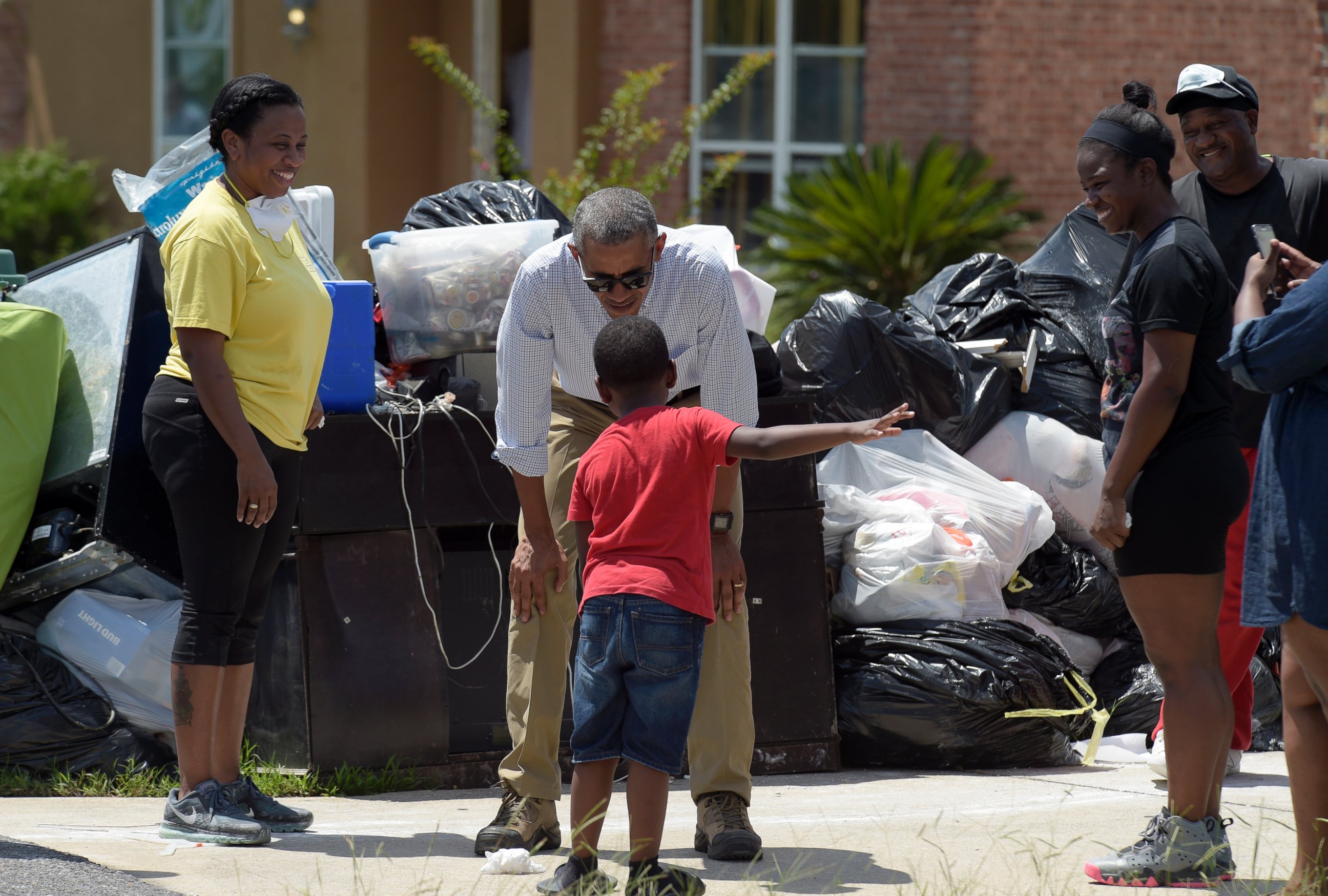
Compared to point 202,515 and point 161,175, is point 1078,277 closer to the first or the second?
point 161,175

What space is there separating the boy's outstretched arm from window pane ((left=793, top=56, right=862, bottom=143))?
8.26m

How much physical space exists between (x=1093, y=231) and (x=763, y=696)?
2.40m

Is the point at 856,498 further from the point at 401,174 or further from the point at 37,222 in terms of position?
the point at 37,222

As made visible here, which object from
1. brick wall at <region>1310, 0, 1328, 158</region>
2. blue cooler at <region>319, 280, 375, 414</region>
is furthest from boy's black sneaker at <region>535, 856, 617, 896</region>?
brick wall at <region>1310, 0, 1328, 158</region>

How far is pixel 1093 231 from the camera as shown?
527 cm

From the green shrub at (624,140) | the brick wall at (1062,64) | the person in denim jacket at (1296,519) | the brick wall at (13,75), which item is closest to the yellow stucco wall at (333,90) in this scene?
the brick wall at (13,75)

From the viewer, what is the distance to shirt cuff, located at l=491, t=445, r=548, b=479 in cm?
308

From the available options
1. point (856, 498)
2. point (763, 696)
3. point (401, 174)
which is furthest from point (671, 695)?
point (401, 174)

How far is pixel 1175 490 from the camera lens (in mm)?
2811

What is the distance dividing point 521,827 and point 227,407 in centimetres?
115

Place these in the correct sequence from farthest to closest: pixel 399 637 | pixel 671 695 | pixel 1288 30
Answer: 1. pixel 1288 30
2. pixel 399 637
3. pixel 671 695

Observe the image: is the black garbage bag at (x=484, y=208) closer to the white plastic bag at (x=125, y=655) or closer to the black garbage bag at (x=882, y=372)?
the black garbage bag at (x=882, y=372)

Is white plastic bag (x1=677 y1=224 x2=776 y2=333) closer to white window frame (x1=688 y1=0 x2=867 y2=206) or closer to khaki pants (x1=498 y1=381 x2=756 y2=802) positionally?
khaki pants (x1=498 y1=381 x2=756 y2=802)

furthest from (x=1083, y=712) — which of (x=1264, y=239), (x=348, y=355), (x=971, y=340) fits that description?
(x=348, y=355)
